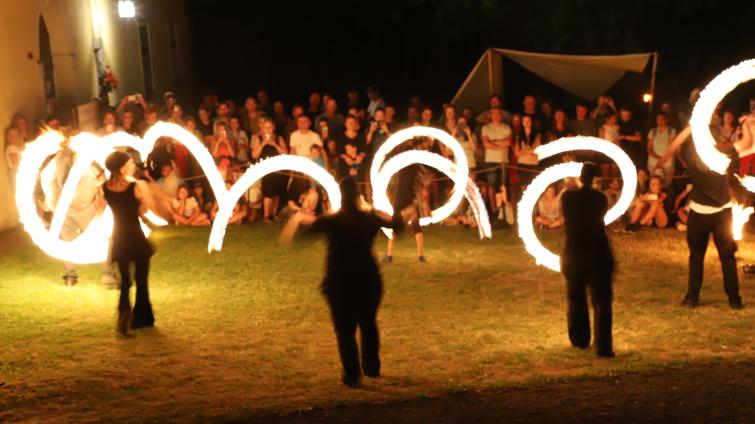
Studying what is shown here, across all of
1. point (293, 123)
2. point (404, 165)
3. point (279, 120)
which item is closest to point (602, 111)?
point (404, 165)

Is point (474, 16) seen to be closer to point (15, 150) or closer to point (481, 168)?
point (481, 168)

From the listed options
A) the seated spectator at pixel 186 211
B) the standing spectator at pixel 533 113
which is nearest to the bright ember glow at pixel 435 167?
the standing spectator at pixel 533 113

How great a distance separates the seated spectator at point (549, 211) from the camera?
1653 centimetres

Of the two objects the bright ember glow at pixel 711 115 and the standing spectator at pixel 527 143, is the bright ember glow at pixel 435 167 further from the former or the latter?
the bright ember glow at pixel 711 115

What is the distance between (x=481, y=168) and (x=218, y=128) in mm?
4458

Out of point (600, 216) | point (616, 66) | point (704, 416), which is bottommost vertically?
point (704, 416)

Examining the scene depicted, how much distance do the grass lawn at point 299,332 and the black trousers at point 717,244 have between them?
0.95ft

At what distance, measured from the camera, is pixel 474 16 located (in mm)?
30188

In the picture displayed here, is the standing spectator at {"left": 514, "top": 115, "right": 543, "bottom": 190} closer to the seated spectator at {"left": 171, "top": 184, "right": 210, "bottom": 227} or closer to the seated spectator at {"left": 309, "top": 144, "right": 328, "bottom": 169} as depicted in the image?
the seated spectator at {"left": 309, "top": 144, "right": 328, "bottom": 169}

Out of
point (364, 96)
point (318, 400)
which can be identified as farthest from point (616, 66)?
point (364, 96)

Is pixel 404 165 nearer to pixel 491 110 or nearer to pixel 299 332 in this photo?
pixel 491 110

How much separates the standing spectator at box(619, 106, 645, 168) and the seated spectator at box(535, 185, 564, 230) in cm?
142

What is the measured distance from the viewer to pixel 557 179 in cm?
1355

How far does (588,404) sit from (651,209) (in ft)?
29.0
